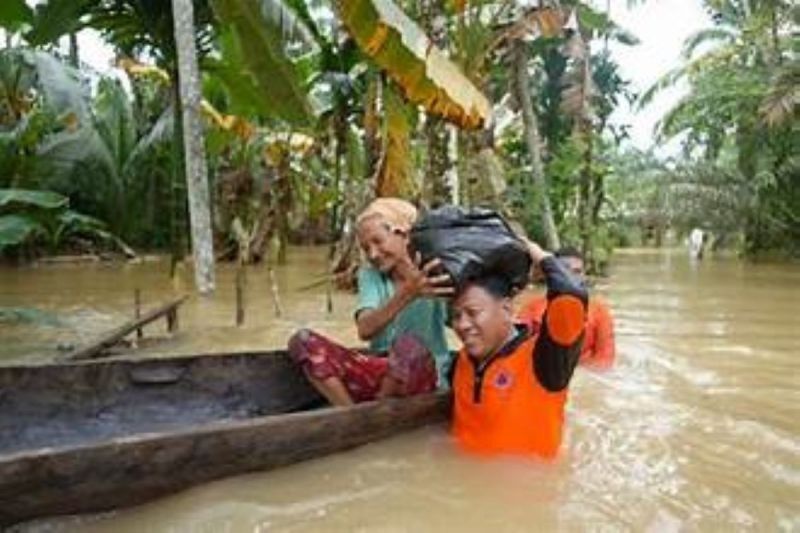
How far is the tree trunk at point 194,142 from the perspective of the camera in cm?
862

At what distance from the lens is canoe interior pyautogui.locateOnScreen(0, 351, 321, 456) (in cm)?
448

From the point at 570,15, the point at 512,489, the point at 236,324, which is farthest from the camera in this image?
the point at 570,15

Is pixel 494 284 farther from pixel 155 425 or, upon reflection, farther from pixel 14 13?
pixel 14 13

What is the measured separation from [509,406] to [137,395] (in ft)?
6.21

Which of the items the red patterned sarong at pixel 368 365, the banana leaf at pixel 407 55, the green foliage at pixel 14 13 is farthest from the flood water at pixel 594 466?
the green foliage at pixel 14 13

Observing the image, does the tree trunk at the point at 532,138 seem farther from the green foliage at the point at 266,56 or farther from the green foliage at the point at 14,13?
the green foliage at the point at 14,13

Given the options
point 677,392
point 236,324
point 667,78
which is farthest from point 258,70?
point 667,78

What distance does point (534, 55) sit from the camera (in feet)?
57.7

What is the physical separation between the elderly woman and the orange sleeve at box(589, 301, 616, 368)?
210 cm

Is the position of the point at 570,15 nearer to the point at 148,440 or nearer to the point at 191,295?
the point at 191,295

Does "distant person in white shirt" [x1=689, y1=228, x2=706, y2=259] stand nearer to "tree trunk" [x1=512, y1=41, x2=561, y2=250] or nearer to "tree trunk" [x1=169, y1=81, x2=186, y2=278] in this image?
"tree trunk" [x1=512, y1=41, x2=561, y2=250]

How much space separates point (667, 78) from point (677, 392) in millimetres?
17687

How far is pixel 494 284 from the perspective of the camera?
380cm

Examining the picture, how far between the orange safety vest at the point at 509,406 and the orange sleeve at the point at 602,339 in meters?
2.48
